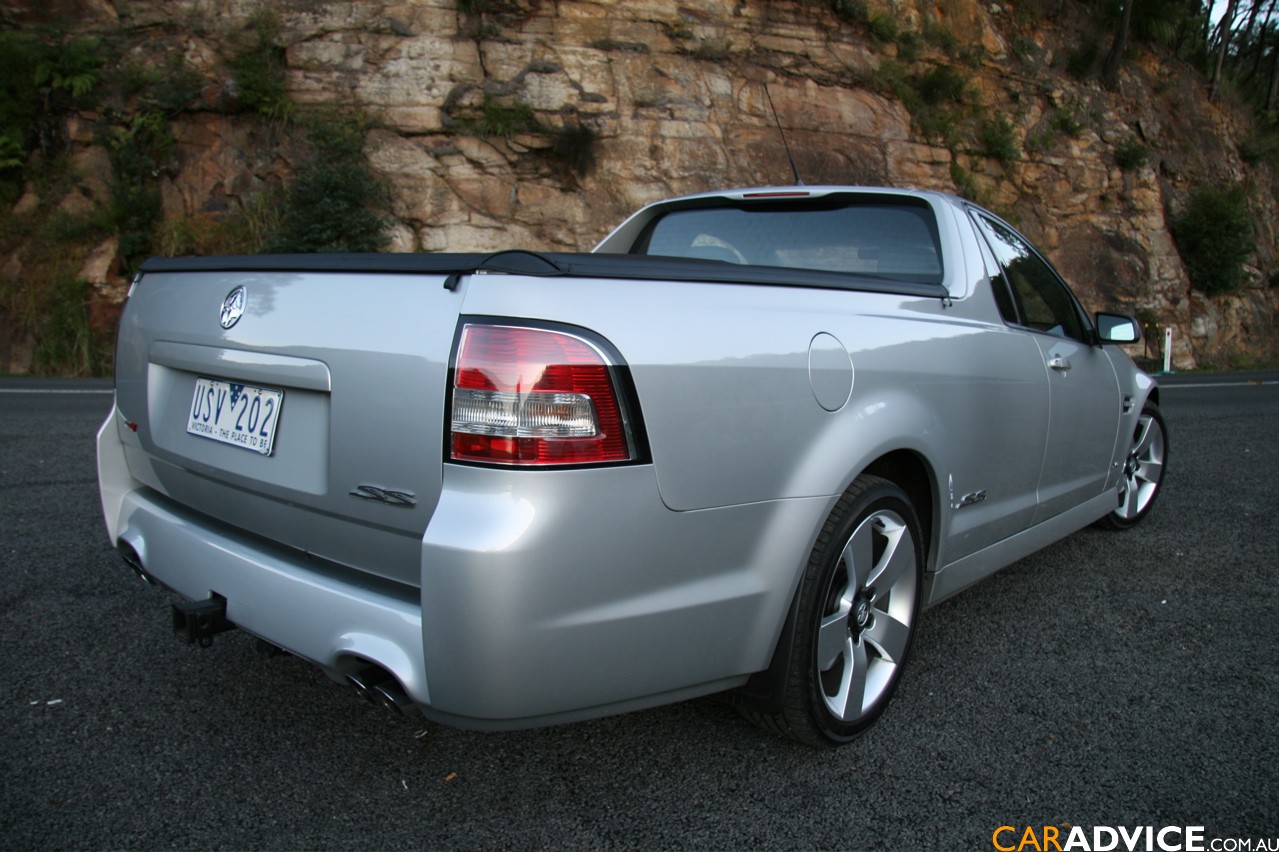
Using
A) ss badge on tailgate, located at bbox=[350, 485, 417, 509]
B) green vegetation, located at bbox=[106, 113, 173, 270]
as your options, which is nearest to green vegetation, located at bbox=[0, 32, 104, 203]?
green vegetation, located at bbox=[106, 113, 173, 270]

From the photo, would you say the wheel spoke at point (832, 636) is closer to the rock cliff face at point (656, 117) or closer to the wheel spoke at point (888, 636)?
the wheel spoke at point (888, 636)

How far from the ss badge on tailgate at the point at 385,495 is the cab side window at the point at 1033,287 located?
2.45m

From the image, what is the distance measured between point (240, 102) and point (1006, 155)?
50.5ft

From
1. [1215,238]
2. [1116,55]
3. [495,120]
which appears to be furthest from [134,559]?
[1116,55]

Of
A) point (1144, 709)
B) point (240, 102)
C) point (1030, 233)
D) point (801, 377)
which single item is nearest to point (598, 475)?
point (801, 377)

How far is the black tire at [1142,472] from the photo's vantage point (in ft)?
14.3

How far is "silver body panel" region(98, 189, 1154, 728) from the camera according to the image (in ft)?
5.41

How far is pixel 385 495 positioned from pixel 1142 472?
4.17m

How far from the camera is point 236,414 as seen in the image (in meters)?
2.11

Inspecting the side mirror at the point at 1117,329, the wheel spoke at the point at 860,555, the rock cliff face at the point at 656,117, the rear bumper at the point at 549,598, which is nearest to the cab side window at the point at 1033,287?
the side mirror at the point at 1117,329

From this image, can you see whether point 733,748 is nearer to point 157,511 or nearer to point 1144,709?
point 1144,709

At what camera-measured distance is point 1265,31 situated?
30812 millimetres

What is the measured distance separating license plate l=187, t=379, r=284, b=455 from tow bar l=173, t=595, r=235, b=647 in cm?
38

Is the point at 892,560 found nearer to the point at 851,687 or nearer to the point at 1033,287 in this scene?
the point at 851,687
